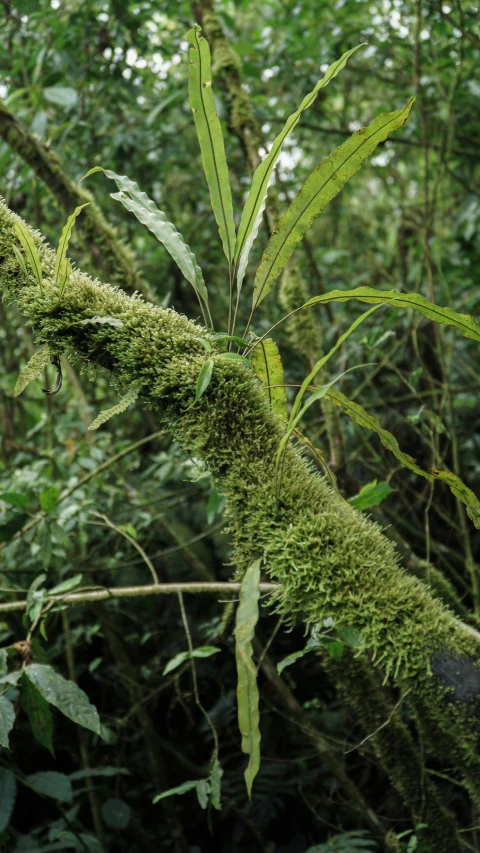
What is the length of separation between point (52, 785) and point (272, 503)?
142 centimetres

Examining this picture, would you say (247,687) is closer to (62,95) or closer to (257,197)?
(257,197)

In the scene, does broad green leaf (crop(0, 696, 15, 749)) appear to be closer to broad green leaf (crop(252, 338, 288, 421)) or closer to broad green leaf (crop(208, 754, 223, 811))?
broad green leaf (crop(208, 754, 223, 811))

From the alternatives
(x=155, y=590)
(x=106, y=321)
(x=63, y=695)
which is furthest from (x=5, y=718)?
(x=106, y=321)

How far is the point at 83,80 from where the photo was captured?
9.80 feet

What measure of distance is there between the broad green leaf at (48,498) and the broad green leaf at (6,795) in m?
0.70

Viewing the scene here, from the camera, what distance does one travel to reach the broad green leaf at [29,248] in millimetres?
968

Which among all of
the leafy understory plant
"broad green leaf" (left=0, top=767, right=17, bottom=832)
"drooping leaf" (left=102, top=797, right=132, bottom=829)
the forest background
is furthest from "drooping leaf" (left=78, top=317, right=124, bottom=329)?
"drooping leaf" (left=102, top=797, right=132, bottom=829)

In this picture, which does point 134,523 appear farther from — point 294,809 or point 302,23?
point 302,23

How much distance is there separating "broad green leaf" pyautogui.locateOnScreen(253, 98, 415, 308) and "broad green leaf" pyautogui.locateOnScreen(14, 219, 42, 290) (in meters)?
0.34

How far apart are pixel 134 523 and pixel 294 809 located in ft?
4.21

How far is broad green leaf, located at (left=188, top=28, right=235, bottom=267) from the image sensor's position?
0.98 metres

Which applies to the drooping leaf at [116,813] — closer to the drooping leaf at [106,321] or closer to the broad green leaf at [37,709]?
the broad green leaf at [37,709]

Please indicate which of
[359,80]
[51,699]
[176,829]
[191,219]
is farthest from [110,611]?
[359,80]

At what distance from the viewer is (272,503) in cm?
95
